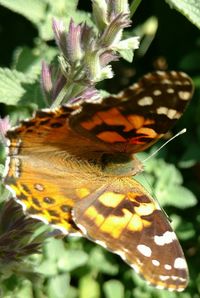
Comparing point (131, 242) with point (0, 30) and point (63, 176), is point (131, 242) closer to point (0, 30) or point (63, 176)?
point (63, 176)

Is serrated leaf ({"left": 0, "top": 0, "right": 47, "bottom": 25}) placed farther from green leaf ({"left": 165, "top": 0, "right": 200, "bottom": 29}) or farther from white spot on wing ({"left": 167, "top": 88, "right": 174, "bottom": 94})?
white spot on wing ({"left": 167, "top": 88, "right": 174, "bottom": 94})

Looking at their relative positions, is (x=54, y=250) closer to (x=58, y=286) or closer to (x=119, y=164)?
(x=58, y=286)

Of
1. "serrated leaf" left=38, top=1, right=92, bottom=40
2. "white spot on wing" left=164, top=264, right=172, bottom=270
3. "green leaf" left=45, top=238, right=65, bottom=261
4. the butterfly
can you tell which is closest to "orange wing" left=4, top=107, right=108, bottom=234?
the butterfly

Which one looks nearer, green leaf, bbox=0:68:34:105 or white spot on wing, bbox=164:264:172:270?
white spot on wing, bbox=164:264:172:270

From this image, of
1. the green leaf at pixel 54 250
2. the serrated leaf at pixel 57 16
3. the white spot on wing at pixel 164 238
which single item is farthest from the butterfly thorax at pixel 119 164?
the serrated leaf at pixel 57 16

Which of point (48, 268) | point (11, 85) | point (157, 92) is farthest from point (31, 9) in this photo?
point (157, 92)

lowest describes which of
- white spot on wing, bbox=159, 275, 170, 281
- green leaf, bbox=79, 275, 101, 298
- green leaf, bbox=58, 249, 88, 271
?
green leaf, bbox=79, 275, 101, 298

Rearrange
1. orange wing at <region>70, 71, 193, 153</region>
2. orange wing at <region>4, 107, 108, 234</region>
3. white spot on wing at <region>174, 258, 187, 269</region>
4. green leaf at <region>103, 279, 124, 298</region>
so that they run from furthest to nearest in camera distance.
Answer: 1. green leaf at <region>103, 279, 124, 298</region>
2. white spot on wing at <region>174, 258, 187, 269</region>
3. orange wing at <region>4, 107, 108, 234</region>
4. orange wing at <region>70, 71, 193, 153</region>

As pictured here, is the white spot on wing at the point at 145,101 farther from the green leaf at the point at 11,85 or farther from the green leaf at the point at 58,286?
the green leaf at the point at 58,286
